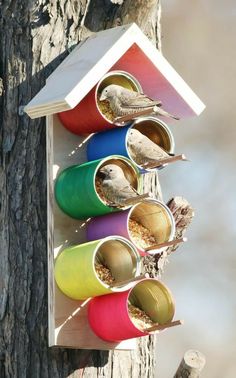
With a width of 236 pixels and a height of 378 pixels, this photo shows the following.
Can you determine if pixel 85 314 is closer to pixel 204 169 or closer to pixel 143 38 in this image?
pixel 143 38

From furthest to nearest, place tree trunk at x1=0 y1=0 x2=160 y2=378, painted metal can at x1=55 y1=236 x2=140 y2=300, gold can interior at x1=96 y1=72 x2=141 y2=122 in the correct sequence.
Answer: gold can interior at x1=96 y1=72 x2=141 y2=122 → tree trunk at x1=0 y1=0 x2=160 y2=378 → painted metal can at x1=55 y1=236 x2=140 y2=300

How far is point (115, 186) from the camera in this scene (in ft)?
13.7

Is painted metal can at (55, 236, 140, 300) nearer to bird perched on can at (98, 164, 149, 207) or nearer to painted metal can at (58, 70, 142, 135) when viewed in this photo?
bird perched on can at (98, 164, 149, 207)

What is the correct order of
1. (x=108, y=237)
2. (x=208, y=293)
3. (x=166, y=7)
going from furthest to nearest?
1. (x=208, y=293)
2. (x=166, y=7)
3. (x=108, y=237)

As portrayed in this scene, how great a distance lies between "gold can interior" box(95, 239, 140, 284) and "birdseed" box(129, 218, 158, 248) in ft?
0.25

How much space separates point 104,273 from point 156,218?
24cm

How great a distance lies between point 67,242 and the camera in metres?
4.28

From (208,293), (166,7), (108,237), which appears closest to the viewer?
(108,237)

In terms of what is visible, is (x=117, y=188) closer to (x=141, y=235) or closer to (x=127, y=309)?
(x=141, y=235)

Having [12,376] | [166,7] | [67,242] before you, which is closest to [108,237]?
[67,242]

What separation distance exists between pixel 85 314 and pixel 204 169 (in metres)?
3.83

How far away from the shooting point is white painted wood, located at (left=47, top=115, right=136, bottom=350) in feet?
13.8

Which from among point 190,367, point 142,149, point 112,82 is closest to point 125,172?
point 142,149

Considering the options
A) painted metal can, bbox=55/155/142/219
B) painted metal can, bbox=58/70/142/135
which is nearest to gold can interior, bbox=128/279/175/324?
painted metal can, bbox=55/155/142/219
